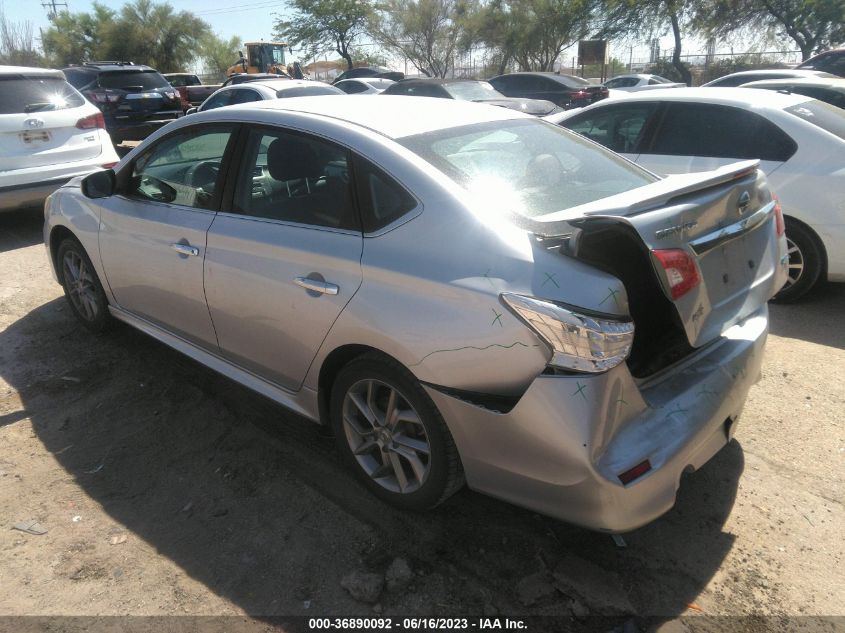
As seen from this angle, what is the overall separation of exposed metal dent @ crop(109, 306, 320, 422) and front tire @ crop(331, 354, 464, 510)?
167 mm

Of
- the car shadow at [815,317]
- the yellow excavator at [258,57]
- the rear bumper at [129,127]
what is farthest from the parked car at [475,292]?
the yellow excavator at [258,57]

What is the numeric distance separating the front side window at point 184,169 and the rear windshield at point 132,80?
1149cm

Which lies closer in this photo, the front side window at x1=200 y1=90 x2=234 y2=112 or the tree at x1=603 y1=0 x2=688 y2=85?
the front side window at x1=200 y1=90 x2=234 y2=112

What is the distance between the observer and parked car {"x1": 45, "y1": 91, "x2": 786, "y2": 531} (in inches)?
86.4

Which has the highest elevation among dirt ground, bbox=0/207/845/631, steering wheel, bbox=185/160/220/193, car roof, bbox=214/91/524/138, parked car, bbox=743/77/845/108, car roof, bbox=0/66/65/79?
car roof, bbox=0/66/65/79

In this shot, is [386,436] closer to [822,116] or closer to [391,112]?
[391,112]

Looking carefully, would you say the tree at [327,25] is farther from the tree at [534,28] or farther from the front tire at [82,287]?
the front tire at [82,287]

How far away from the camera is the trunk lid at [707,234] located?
2.21m

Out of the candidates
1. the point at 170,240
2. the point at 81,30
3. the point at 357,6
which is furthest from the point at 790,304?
the point at 81,30

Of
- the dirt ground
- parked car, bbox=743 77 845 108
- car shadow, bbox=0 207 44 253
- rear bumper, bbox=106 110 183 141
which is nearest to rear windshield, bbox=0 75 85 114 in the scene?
car shadow, bbox=0 207 44 253

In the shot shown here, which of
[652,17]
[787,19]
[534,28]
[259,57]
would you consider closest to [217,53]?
[259,57]

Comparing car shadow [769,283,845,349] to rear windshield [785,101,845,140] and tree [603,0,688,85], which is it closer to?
rear windshield [785,101,845,140]

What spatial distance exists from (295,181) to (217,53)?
198ft

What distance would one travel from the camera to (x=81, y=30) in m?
51.0
